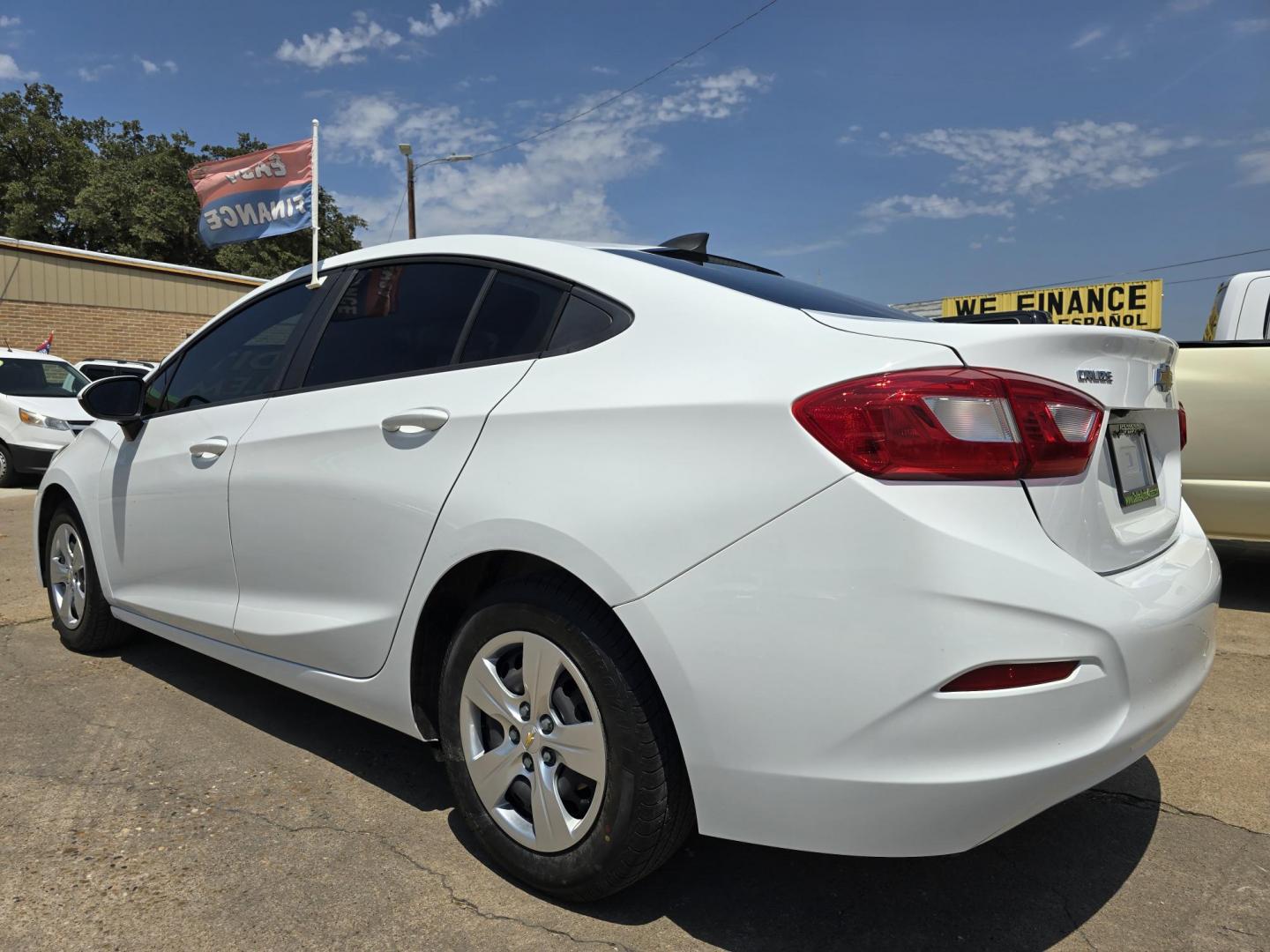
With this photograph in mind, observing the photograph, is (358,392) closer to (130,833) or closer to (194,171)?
(130,833)

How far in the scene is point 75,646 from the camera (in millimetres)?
4113

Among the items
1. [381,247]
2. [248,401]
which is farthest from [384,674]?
[381,247]

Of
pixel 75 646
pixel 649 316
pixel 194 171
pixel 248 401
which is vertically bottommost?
pixel 75 646

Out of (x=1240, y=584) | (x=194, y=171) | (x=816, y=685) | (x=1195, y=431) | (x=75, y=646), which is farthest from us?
(x=194, y=171)

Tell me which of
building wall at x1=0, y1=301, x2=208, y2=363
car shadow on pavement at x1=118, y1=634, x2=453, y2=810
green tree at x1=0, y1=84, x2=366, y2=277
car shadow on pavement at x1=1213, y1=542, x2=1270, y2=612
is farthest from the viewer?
green tree at x1=0, y1=84, x2=366, y2=277

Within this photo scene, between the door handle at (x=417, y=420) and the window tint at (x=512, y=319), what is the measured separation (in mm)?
176

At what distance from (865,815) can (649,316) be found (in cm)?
114

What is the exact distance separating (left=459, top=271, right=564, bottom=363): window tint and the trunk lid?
0.72 meters

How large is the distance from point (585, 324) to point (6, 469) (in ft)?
37.5

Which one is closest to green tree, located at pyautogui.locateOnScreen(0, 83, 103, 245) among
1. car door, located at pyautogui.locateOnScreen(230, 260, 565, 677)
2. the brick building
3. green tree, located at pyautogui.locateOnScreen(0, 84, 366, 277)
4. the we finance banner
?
green tree, located at pyautogui.locateOnScreen(0, 84, 366, 277)

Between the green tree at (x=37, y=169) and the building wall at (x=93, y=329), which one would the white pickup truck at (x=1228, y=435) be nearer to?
the building wall at (x=93, y=329)

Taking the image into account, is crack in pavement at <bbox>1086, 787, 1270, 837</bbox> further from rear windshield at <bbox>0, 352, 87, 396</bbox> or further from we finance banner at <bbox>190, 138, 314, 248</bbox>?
rear windshield at <bbox>0, 352, 87, 396</bbox>

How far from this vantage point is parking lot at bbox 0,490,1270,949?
2041 millimetres

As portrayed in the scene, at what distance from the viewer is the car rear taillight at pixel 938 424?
167 cm
